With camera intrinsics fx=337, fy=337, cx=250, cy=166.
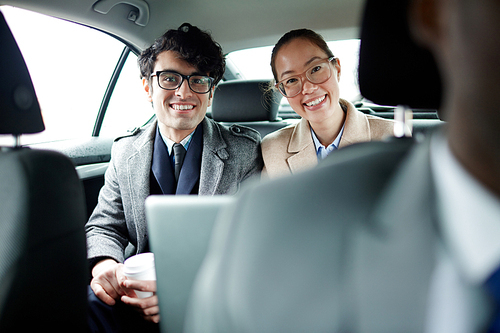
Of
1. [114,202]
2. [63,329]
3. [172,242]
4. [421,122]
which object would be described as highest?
[421,122]

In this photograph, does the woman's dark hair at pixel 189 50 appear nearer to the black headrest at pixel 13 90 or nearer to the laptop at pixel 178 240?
the black headrest at pixel 13 90

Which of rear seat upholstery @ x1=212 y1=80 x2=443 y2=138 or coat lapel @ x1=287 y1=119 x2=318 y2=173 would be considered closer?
coat lapel @ x1=287 y1=119 x2=318 y2=173

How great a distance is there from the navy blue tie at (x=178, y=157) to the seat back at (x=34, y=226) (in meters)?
0.72

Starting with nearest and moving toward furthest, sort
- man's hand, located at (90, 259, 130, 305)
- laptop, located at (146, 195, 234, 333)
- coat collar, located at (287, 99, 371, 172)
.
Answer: laptop, located at (146, 195, 234, 333), man's hand, located at (90, 259, 130, 305), coat collar, located at (287, 99, 371, 172)

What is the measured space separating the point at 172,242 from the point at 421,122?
6.13 feet

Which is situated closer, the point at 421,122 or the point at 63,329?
the point at 63,329

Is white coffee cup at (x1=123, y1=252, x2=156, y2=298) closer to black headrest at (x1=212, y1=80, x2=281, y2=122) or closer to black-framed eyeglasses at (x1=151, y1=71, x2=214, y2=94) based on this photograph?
black-framed eyeglasses at (x1=151, y1=71, x2=214, y2=94)

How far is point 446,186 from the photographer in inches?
14.8

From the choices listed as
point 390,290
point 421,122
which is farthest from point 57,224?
point 421,122

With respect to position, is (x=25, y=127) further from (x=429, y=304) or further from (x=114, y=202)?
(x=429, y=304)

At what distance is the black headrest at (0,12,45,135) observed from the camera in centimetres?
86

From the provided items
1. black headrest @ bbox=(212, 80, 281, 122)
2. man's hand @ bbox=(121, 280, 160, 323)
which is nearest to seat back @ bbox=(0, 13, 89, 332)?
man's hand @ bbox=(121, 280, 160, 323)

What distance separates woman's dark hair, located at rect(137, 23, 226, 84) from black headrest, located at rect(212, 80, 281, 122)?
1.38 ft

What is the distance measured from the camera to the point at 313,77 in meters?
1.59
